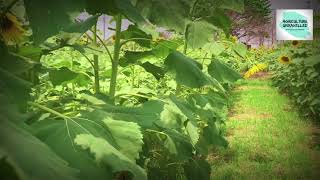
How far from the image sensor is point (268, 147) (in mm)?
5234

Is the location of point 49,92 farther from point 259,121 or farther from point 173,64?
point 259,121

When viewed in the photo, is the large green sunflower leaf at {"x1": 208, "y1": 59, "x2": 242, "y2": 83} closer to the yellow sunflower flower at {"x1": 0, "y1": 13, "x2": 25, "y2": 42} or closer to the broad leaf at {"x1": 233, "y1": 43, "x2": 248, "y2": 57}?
the broad leaf at {"x1": 233, "y1": 43, "x2": 248, "y2": 57}

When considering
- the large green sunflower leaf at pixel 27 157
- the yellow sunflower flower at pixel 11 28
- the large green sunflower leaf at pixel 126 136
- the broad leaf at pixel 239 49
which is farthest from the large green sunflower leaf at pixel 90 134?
the broad leaf at pixel 239 49

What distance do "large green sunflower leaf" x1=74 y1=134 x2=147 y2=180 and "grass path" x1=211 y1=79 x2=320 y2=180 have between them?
3.01m

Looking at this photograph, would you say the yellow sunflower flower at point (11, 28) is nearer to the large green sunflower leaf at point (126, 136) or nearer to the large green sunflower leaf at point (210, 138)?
the large green sunflower leaf at point (126, 136)

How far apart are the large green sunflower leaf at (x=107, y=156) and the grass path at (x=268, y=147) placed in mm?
3014

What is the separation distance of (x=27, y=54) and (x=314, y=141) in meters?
4.70

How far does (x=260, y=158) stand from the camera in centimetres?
477

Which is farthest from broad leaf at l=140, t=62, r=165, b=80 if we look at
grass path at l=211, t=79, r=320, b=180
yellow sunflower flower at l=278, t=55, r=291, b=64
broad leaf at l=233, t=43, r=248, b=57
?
yellow sunflower flower at l=278, t=55, r=291, b=64

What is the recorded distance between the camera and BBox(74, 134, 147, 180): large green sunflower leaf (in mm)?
1063

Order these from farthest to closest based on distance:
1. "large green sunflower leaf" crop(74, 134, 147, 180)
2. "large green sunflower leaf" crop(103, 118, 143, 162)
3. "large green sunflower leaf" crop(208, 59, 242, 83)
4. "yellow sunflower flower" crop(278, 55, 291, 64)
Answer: "yellow sunflower flower" crop(278, 55, 291, 64) < "large green sunflower leaf" crop(208, 59, 242, 83) < "large green sunflower leaf" crop(103, 118, 143, 162) < "large green sunflower leaf" crop(74, 134, 147, 180)

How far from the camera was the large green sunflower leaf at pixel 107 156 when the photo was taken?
3.49 ft

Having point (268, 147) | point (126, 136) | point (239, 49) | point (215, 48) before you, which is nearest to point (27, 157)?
point (126, 136)

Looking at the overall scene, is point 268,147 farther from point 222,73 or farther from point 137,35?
point 137,35
